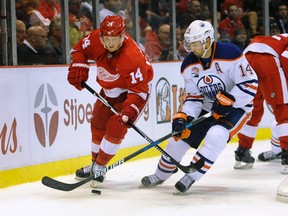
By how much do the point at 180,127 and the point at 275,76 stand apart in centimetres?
123

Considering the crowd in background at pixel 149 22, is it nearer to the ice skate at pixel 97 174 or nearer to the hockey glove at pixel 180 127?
the ice skate at pixel 97 174

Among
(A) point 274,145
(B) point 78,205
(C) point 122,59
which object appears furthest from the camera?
(A) point 274,145

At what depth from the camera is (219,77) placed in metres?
5.09

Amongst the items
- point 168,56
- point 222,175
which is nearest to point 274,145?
point 222,175

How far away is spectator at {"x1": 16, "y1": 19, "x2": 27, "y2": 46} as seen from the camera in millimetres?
5742

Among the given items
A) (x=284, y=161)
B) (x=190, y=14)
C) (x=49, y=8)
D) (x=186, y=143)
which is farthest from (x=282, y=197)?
(x=190, y=14)

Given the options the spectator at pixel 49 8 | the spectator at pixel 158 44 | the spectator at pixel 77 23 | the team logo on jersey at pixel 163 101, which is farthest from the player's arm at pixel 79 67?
the spectator at pixel 158 44

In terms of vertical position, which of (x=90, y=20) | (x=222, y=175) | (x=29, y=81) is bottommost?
(x=222, y=175)

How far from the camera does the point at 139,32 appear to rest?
7.22 meters

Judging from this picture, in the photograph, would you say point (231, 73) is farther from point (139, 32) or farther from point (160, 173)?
point (139, 32)

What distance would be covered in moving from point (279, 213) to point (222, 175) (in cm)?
159

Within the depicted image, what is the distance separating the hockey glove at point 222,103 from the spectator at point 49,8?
169 centimetres

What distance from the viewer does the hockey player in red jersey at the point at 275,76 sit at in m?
5.84

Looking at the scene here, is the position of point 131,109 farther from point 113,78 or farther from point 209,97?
point 209,97
